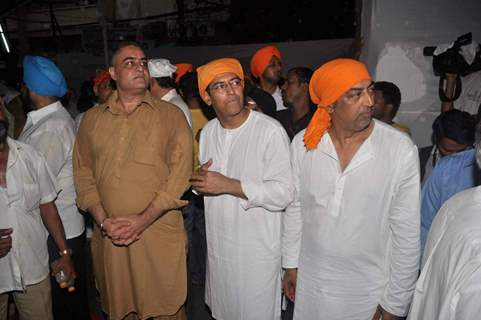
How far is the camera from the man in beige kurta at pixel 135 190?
7.82ft

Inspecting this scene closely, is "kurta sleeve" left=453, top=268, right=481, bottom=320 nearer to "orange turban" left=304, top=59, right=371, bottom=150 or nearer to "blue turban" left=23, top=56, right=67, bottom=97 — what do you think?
"orange turban" left=304, top=59, right=371, bottom=150

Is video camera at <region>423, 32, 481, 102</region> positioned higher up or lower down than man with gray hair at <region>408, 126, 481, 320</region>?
higher up

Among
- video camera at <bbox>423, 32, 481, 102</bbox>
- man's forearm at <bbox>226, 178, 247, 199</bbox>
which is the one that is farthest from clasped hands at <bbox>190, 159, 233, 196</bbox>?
video camera at <bbox>423, 32, 481, 102</bbox>

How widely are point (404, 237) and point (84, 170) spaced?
195 cm

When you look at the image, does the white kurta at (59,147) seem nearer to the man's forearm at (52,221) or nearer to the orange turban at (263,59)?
the man's forearm at (52,221)

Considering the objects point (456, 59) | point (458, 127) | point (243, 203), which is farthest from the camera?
point (456, 59)

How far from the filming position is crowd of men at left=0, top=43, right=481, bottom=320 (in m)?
2.04

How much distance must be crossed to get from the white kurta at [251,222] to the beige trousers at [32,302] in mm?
1123

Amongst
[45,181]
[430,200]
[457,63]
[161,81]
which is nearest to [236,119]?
[45,181]

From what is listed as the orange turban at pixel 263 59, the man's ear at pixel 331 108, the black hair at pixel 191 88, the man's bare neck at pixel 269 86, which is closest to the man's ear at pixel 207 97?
the man's ear at pixel 331 108

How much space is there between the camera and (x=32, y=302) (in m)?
2.48

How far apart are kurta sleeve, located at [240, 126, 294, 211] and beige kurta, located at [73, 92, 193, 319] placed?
1.51 ft

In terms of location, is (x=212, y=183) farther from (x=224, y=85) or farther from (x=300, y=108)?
(x=300, y=108)

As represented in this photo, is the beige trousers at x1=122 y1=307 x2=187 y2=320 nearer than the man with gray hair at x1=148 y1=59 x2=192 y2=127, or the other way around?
the beige trousers at x1=122 y1=307 x2=187 y2=320
